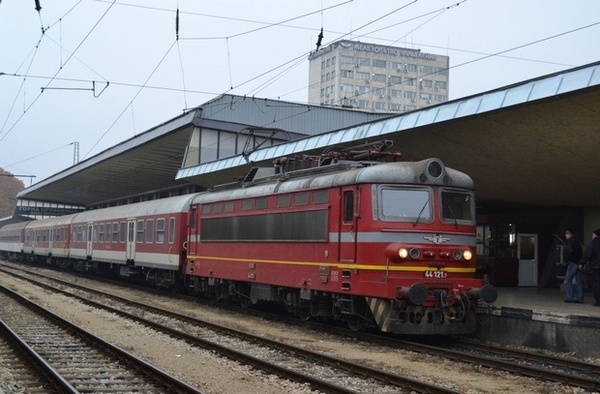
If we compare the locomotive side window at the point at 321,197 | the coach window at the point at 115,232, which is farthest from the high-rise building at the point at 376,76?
the locomotive side window at the point at 321,197

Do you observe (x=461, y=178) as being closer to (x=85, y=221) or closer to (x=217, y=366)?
(x=217, y=366)

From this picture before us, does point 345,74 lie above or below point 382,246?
above

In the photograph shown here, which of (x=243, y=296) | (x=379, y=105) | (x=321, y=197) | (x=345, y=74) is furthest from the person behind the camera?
(x=379, y=105)

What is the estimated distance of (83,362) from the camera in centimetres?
1186

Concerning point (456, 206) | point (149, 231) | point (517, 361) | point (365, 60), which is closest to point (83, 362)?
point (517, 361)

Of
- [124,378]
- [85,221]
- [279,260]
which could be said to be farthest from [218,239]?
[85,221]

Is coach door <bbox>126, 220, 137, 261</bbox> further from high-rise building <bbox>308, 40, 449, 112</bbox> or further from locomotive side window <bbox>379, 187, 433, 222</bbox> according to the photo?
high-rise building <bbox>308, 40, 449, 112</bbox>

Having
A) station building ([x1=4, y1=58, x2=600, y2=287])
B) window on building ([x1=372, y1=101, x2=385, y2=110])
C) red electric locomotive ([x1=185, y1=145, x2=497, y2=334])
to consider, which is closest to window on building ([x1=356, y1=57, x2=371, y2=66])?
window on building ([x1=372, y1=101, x2=385, y2=110])

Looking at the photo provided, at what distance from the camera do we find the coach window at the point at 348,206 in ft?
46.4

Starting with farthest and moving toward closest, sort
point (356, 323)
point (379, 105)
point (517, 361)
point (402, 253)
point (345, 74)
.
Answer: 1. point (379, 105)
2. point (345, 74)
3. point (356, 323)
4. point (402, 253)
5. point (517, 361)

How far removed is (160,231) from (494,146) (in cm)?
1348

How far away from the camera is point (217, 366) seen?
37.9 ft

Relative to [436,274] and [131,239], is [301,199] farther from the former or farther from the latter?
[131,239]

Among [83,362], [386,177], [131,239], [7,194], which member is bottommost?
[83,362]
